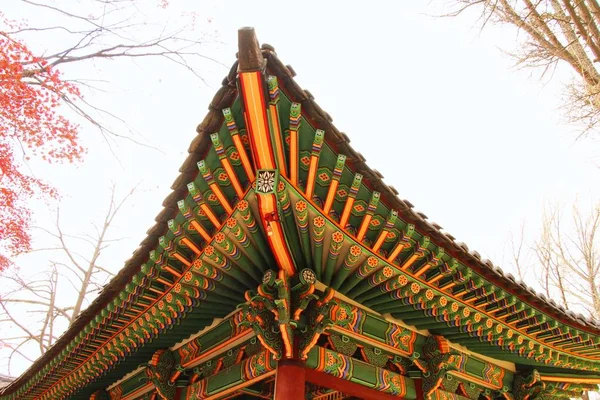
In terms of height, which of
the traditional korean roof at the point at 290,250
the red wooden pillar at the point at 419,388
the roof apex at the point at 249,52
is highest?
the roof apex at the point at 249,52

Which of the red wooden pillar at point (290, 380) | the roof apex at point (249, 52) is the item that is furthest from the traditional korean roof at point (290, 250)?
the red wooden pillar at point (290, 380)

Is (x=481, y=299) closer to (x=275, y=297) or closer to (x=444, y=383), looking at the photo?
(x=444, y=383)

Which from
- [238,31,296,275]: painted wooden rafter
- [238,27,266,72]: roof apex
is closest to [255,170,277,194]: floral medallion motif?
[238,31,296,275]: painted wooden rafter

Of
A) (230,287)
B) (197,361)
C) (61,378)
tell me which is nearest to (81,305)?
(61,378)

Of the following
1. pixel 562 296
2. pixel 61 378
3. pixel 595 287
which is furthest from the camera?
pixel 562 296

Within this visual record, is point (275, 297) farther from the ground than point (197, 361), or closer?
farther from the ground

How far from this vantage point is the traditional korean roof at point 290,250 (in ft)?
9.50

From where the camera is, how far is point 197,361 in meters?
5.05

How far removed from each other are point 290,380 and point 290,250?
3.50 feet

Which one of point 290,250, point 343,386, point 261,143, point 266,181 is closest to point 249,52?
point 261,143

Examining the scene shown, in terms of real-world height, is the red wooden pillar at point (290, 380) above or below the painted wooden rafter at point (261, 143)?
below

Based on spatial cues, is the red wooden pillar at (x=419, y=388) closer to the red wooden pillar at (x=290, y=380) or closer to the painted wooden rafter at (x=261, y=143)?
the red wooden pillar at (x=290, y=380)

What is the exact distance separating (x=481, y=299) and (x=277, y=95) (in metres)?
3.17

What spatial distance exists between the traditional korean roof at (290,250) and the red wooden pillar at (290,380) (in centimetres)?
16
